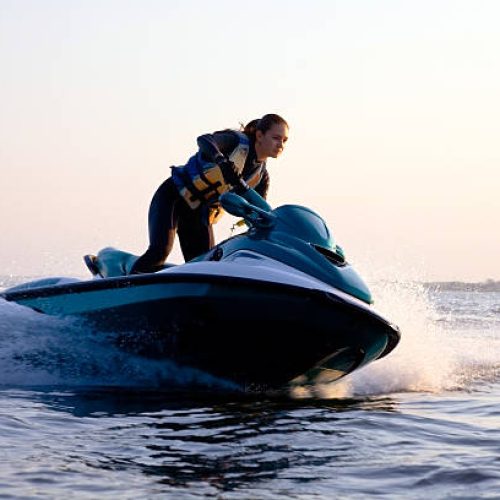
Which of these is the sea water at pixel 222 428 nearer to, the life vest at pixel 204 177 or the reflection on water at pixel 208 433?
the reflection on water at pixel 208 433

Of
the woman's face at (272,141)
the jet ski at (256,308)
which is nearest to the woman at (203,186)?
the woman's face at (272,141)

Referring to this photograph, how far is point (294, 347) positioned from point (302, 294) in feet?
1.20

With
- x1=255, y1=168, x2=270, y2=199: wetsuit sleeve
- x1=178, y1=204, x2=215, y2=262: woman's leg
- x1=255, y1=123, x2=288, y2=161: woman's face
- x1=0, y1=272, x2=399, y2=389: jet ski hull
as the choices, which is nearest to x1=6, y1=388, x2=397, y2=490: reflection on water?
x1=0, y1=272, x2=399, y2=389: jet ski hull

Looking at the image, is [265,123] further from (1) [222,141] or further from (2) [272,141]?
(1) [222,141]

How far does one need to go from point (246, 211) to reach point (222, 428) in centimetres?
170

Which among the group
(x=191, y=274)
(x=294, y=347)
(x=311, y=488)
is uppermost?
(x=191, y=274)

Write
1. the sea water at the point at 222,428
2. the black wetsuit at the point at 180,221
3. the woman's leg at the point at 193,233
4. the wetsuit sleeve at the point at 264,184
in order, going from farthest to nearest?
the wetsuit sleeve at the point at 264,184 → the woman's leg at the point at 193,233 → the black wetsuit at the point at 180,221 → the sea water at the point at 222,428

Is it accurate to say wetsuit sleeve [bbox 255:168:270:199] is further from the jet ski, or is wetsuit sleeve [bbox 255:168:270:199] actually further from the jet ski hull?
the jet ski hull

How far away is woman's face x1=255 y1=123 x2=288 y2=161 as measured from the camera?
602 cm

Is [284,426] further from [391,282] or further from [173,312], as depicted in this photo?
[391,282]

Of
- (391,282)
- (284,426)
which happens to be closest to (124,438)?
(284,426)

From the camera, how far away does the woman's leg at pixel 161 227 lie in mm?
6234

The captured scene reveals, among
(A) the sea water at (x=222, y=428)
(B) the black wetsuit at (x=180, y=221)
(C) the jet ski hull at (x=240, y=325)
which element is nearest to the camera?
(A) the sea water at (x=222, y=428)

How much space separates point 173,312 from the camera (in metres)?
5.36
